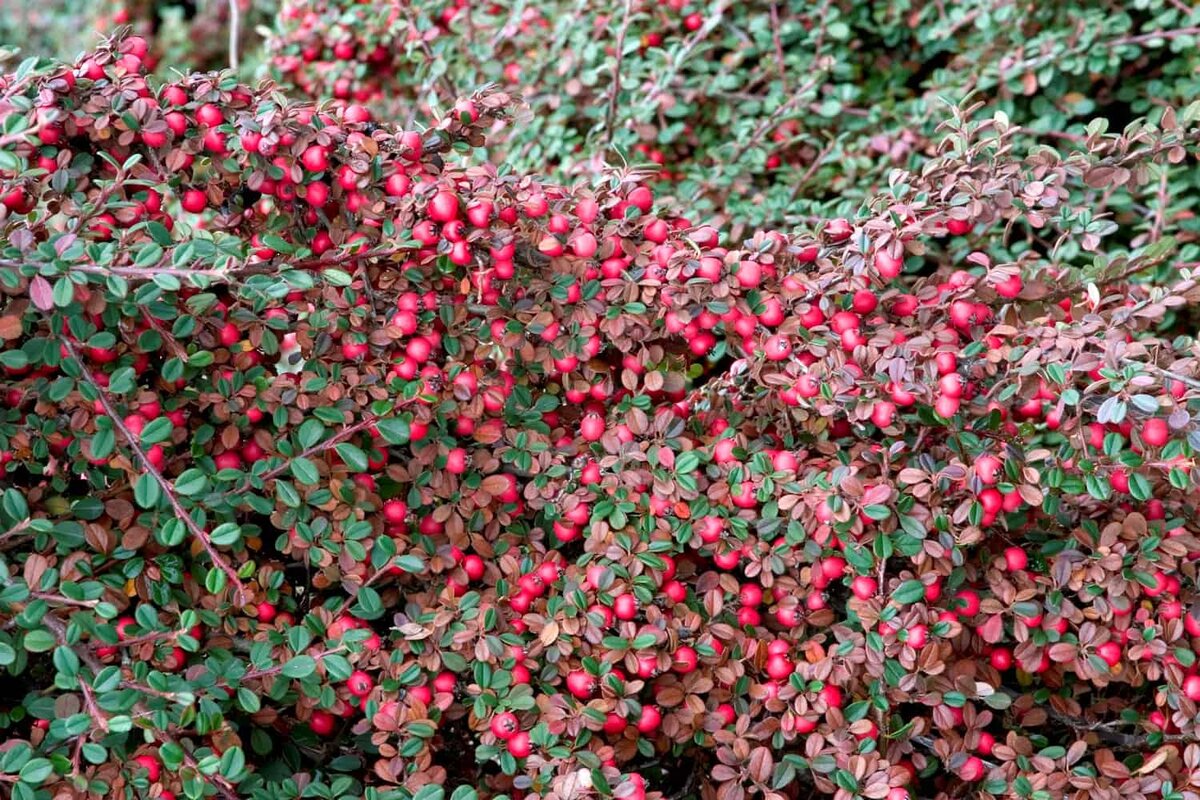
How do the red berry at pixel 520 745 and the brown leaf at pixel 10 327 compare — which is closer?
the brown leaf at pixel 10 327

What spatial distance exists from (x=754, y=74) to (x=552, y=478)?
5.51 ft

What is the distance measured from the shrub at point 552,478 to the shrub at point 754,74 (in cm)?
101

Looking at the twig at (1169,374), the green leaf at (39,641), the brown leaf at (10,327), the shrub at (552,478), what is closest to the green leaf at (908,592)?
the shrub at (552,478)

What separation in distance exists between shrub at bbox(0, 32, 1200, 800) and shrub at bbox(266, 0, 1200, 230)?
1007mm

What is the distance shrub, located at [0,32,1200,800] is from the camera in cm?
156

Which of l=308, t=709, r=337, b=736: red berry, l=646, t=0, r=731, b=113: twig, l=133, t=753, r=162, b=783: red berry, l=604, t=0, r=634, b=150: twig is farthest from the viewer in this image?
l=646, t=0, r=731, b=113: twig

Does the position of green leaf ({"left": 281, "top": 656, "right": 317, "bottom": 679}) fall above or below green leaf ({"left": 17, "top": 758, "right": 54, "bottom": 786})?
below

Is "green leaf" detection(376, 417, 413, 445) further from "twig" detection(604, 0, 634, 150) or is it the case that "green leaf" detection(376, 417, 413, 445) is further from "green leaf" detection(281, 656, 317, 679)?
"twig" detection(604, 0, 634, 150)

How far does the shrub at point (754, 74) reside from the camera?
287 centimetres

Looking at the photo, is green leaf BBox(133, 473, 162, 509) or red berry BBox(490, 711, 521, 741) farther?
red berry BBox(490, 711, 521, 741)

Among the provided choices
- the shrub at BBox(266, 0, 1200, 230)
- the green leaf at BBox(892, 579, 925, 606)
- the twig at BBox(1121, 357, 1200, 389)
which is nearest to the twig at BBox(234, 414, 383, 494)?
the green leaf at BBox(892, 579, 925, 606)

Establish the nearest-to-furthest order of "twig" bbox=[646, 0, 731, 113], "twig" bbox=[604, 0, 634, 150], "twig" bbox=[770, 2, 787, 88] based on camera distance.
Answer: "twig" bbox=[604, 0, 634, 150]
"twig" bbox=[646, 0, 731, 113]
"twig" bbox=[770, 2, 787, 88]

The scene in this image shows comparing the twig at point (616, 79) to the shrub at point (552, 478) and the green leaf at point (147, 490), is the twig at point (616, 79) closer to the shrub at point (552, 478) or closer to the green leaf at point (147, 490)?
the shrub at point (552, 478)

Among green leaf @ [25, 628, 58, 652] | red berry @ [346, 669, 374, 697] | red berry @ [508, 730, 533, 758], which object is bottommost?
red berry @ [508, 730, 533, 758]
